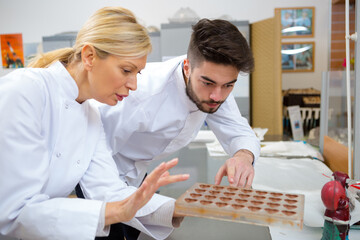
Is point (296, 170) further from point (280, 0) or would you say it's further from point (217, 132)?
point (280, 0)

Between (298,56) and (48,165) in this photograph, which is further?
(298,56)

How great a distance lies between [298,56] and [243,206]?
13.8 ft

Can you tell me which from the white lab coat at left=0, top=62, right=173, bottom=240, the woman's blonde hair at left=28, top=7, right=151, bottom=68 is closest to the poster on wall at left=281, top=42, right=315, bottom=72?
the woman's blonde hair at left=28, top=7, right=151, bottom=68

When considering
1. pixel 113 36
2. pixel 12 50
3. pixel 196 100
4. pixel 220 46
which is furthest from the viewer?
pixel 12 50

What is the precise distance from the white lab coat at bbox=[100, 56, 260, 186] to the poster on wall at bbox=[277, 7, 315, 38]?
11.6ft

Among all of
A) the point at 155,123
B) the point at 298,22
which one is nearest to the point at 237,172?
the point at 155,123

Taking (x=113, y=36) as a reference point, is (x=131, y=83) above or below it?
below

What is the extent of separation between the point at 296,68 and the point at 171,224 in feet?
13.7

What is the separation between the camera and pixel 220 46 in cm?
118

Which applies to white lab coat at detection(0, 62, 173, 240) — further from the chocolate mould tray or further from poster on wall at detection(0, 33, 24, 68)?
poster on wall at detection(0, 33, 24, 68)

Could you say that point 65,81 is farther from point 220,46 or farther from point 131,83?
point 220,46

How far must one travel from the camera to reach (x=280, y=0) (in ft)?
15.1

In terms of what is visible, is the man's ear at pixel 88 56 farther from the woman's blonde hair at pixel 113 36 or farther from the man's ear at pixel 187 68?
the man's ear at pixel 187 68

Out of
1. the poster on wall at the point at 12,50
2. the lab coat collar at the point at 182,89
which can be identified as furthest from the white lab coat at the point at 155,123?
the poster on wall at the point at 12,50
